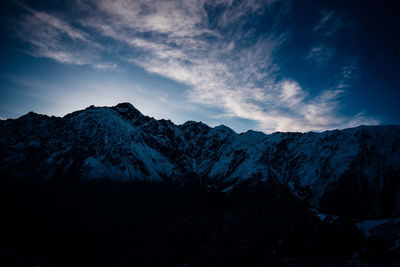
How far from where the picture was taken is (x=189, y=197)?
84.5 metres

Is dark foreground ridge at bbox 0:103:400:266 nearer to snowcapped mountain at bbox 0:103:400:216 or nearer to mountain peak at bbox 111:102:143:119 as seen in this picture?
snowcapped mountain at bbox 0:103:400:216

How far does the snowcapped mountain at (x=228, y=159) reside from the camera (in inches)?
2790

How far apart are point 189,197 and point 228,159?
62.7 meters

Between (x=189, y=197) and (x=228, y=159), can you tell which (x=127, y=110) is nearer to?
(x=228, y=159)

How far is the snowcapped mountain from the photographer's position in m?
70.9

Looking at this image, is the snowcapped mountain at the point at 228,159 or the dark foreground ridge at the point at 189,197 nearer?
the dark foreground ridge at the point at 189,197

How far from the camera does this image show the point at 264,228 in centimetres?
4759

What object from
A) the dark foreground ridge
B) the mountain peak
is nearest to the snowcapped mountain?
the dark foreground ridge

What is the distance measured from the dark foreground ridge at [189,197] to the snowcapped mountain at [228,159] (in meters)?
0.58

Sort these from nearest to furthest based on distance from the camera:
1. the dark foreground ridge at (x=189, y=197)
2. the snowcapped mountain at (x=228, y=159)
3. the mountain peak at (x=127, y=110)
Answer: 1. the dark foreground ridge at (x=189, y=197)
2. the snowcapped mountain at (x=228, y=159)
3. the mountain peak at (x=127, y=110)

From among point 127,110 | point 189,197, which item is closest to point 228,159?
point 189,197

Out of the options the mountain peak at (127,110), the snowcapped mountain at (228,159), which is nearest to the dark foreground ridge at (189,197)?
the snowcapped mountain at (228,159)

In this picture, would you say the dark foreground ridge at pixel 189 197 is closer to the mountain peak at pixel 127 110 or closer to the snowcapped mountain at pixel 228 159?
the snowcapped mountain at pixel 228 159

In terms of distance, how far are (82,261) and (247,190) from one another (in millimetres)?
83256
